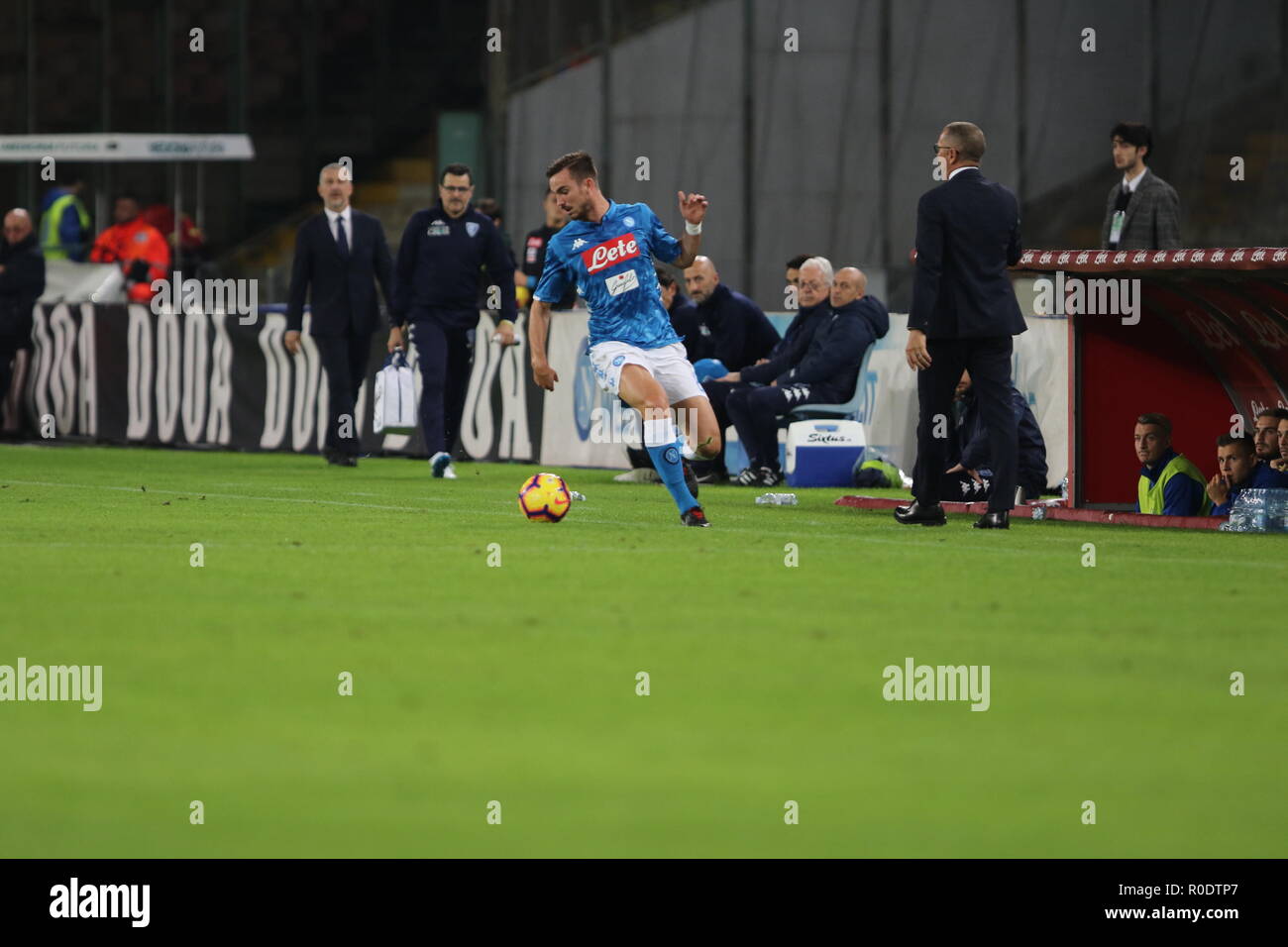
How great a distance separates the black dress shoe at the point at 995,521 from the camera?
42.3 feet

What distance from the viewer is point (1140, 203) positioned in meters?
15.6

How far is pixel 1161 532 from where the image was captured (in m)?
12.8

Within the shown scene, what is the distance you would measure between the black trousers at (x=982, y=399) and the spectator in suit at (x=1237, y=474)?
121 centimetres

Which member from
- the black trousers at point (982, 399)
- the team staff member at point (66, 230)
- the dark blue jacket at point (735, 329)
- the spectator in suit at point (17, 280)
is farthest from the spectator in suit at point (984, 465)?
the team staff member at point (66, 230)

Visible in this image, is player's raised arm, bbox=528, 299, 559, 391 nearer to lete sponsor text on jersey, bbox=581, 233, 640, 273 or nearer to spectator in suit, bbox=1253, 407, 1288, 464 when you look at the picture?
lete sponsor text on jersey, bbox=581, 233, 640, 273

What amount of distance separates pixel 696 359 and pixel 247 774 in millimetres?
13723

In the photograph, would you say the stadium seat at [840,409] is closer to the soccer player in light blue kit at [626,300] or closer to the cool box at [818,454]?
the cool box at [818,454]

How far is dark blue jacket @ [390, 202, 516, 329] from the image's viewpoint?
18547 mm

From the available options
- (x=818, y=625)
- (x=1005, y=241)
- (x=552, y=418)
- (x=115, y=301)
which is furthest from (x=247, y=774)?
(x=115, y=301)

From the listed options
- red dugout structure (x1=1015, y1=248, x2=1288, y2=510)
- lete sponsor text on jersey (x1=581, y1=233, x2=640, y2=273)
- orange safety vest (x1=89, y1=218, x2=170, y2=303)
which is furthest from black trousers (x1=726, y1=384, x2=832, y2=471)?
orange safety vest (x1=89, y1=218, x2=170, y2=303)

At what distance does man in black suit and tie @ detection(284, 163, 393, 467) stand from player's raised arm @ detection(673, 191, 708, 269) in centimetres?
722

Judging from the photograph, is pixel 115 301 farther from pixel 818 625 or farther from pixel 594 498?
pixel 818 625

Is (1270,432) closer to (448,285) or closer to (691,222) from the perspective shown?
(691,222)
